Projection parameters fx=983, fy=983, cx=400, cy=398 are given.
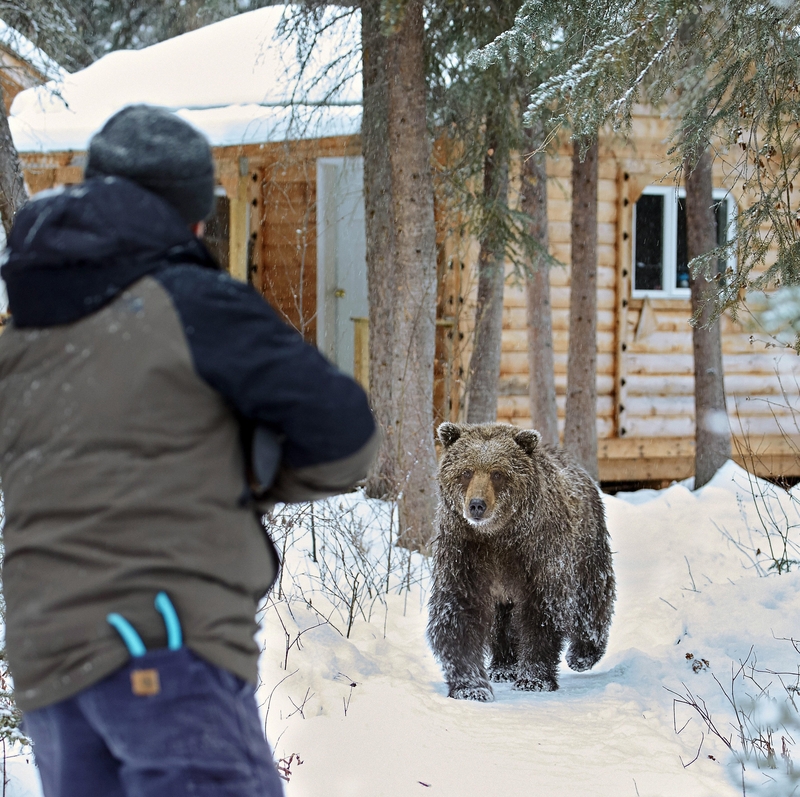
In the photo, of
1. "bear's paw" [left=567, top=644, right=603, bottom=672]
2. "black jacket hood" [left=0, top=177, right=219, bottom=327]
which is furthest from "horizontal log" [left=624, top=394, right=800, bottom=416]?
"black jacket hood" [left=0, top=177, right=219, bottom=327]

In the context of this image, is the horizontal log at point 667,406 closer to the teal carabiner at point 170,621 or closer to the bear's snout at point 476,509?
the bear's snout at point 476,509

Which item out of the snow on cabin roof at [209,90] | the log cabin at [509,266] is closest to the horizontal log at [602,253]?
the log cabin at [509,266]

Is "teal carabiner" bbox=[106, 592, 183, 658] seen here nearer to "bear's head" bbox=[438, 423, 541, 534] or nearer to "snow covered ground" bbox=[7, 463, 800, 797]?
"snow covered ground" bbox=[7, 463, 800, 797]

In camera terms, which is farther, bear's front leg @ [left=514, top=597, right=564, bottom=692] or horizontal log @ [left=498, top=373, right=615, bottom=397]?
horizontal log @ [left=498, top=373, right=615, bottom=397]

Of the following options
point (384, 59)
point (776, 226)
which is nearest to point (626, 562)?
point (776, 226)

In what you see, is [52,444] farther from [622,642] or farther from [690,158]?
[622,642]

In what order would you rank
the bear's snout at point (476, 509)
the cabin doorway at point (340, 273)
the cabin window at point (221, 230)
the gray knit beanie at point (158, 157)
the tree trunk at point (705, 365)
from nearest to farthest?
the gray knit beanie at point (158, 157)
the bear's snout at point (476, 509)
the tree trunk at point (705, 365)
the cabin doorway at point (340, 273)
the cabin window at point (221, 230)

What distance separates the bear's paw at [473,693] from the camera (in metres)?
5.04

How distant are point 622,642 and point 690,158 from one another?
10.1 feet

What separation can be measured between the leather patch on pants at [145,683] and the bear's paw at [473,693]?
11.6 ft

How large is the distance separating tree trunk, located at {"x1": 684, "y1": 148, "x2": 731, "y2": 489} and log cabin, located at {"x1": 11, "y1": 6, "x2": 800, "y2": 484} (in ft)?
5.48

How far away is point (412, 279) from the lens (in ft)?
25.1

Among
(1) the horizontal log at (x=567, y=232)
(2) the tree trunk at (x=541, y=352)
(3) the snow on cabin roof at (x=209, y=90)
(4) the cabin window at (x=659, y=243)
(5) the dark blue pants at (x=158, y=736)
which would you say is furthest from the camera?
(4) the cabin window at (x=659, y=243)

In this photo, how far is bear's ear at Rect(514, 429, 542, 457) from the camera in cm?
534
